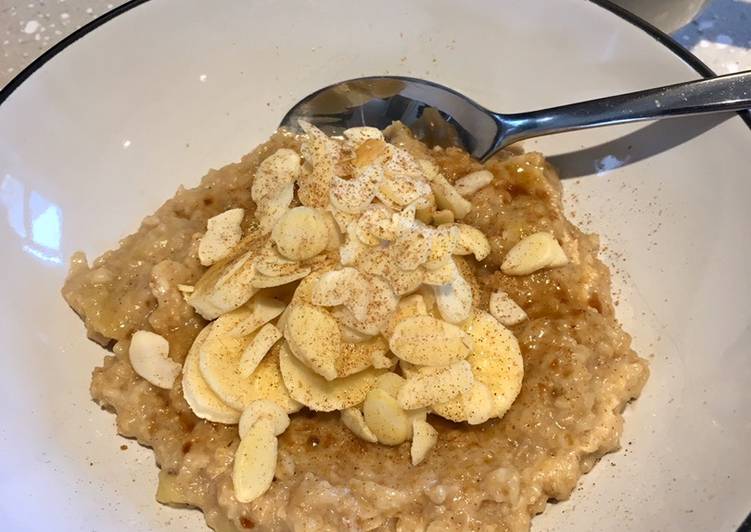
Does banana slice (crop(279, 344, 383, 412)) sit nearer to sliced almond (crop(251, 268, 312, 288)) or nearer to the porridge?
the porridge

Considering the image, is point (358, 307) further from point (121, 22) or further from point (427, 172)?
point (121, 22)

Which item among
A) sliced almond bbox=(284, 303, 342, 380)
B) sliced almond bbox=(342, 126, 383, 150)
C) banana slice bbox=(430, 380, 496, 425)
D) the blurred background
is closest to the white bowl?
banana slice bbox=(430, 380, 496, 425)

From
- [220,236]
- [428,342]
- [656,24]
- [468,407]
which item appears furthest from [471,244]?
[656,24]

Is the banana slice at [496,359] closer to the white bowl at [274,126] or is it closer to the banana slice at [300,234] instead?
the white bowl at [274,126]

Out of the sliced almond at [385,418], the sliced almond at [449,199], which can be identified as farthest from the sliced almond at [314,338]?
the sliced almond at [449,199]

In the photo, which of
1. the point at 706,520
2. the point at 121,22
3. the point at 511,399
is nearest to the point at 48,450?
the point at 511,399
